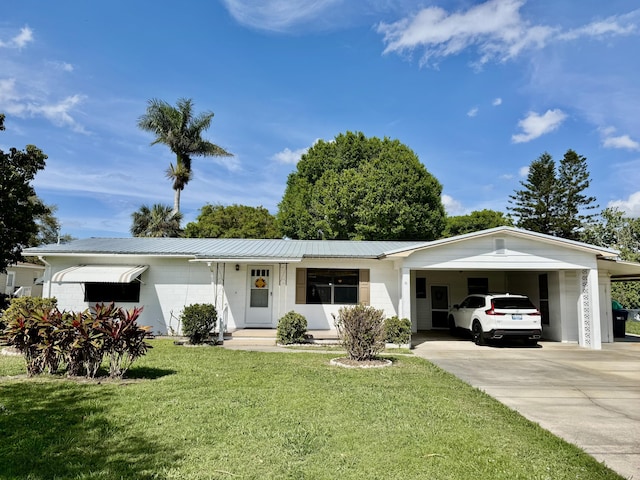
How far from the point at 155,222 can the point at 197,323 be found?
18.2m

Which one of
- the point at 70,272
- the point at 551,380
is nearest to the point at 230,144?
the point at 70,272

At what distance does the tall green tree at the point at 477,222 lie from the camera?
3656 cm

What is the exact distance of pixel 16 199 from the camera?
1449 centimetres

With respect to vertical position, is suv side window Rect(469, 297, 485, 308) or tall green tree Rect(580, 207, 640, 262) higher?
tall green tree Rect(580, 207, 640, 262)

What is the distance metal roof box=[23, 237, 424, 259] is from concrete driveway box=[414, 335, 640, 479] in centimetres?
428

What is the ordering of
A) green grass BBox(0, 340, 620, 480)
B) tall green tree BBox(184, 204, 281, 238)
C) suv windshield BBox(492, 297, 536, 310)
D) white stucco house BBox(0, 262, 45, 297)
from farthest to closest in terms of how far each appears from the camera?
tall green tree BBox(184, 204, 281, 238) → white stucco house BBox(0, 262, 45, 297) → suv windshield BBox(492, 297, 536, 310) → green grass BBox(0, 340, 620, 480)

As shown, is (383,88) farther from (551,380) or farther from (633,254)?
(633,254)

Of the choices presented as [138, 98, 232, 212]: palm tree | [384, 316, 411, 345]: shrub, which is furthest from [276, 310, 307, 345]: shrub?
[138, 98, 232, 212]: palm tree

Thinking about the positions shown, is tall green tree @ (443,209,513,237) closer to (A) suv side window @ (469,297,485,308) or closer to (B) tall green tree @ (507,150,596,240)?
(B) tall green tree @ (507,150,596,240)

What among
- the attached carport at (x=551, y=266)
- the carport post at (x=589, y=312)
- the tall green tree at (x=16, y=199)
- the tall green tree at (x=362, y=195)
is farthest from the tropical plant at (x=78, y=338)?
the tall green tree at (x=362, y=195)

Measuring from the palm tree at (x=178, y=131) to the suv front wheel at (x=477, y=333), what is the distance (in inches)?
909

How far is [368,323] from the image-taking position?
29.8 feet

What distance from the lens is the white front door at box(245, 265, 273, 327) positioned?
14.6 meters

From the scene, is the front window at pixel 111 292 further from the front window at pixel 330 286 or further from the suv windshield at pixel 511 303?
the suv windshield at pixel 511 303
